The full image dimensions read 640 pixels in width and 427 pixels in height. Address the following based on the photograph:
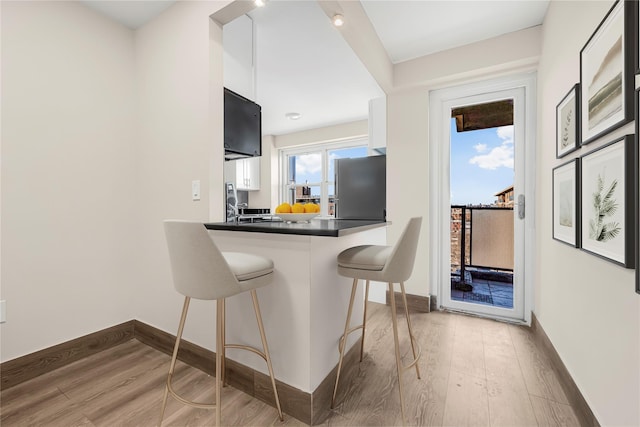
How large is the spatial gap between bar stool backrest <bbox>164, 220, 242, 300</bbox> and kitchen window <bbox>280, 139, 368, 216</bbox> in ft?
13.7

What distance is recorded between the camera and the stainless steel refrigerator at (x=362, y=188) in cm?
314

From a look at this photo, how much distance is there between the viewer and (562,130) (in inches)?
65.3

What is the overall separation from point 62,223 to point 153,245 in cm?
54

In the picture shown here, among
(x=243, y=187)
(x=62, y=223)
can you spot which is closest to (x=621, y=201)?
(x=62, y=223)

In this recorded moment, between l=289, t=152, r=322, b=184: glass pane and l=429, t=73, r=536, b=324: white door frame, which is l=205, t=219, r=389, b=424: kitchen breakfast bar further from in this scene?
l=289, t=152, r=322, b=184: glass pane

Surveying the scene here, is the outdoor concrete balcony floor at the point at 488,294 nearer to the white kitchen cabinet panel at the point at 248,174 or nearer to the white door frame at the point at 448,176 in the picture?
the white door frame at the point at 448,176

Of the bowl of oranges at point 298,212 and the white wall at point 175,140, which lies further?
the white wall at point 175,140

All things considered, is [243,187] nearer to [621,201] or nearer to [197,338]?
[197,338]

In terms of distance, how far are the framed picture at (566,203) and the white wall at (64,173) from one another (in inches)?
113

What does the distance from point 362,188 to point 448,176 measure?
918 mm

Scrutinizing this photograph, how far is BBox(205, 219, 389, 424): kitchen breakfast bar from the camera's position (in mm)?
1339

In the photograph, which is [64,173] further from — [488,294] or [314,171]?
[314,171]

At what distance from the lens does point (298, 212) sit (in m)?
1.56

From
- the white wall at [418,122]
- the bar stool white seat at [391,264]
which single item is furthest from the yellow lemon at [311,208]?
the white wall at [418,122]
